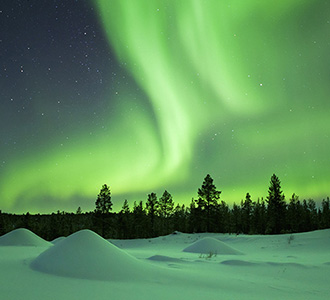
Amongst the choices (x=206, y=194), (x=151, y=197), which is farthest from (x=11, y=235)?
(x=151, y=197)

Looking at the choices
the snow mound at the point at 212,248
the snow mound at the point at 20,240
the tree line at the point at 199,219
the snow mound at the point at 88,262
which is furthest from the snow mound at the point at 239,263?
the tree line at the point at 199,219

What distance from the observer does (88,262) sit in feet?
22.3

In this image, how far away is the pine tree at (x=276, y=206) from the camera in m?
41.8

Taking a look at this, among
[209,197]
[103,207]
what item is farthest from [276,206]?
[103,207]

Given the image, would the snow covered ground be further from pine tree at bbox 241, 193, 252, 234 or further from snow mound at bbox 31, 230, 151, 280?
pine tree at bbox 241, 193, 252, 234

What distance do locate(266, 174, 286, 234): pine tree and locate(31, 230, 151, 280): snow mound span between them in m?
39.7

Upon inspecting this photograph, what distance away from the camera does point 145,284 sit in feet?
17.9

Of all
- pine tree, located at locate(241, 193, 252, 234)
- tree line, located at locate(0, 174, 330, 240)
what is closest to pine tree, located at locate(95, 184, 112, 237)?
tree line, located at locate(0, 174, 330, 240)

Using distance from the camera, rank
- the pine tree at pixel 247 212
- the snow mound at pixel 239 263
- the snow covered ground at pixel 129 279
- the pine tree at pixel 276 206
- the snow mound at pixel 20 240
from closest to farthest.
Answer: the snow covered ground at pixel 129 279
the snow mound at pixel 239 263
the snow mound at pixel 20 240
the pine tree at pixel 276 206
the pine tree at pixel 247 212

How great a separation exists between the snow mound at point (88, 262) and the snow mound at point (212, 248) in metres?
9.37

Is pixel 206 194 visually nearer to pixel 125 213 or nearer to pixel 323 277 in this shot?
pixel 125 213

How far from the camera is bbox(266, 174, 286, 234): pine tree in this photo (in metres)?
41.8

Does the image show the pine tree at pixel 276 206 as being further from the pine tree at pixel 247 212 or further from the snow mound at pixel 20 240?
the snow mound at pixel 20 240

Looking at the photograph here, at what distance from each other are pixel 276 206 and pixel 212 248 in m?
30.3
